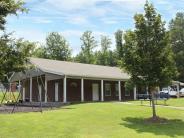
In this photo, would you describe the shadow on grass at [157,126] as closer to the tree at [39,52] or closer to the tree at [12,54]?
the tree at [39,52]

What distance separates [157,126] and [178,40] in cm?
6486

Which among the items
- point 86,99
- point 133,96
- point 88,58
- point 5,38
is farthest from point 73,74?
point 88,58

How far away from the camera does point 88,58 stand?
322 ft

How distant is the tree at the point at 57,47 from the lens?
312 ft

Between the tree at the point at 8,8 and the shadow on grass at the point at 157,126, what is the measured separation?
33.1 feet

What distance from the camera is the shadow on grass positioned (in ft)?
59.5

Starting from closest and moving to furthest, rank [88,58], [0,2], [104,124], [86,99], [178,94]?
[0,2] → [104,124] → [86,99] → [178,94] → [88,58]

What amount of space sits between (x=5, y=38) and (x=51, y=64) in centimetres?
3142

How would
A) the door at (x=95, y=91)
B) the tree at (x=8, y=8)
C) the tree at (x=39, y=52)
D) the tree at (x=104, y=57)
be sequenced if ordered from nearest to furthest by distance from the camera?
the tree at (x=8, y=8), the tree at (x=39, y=52), the door at (x=95, y=91), the tree at (x=104, y=57)

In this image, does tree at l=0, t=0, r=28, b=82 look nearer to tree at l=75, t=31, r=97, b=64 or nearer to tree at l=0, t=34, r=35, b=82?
tree at l=0, t=34, r=35, b=82

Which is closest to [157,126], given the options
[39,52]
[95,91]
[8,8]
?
[39,52]

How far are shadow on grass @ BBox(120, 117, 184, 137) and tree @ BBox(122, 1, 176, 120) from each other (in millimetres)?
1337

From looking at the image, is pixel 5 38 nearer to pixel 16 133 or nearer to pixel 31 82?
pixel 16 133

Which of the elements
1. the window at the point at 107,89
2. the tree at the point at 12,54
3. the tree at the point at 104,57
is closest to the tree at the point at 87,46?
the tree at the point at 104,57
